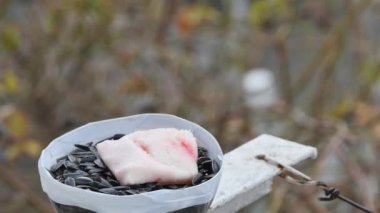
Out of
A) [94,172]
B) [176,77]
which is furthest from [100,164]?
[176,77]

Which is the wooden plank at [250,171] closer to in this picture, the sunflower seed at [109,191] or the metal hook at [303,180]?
the metal hook at [303,180]

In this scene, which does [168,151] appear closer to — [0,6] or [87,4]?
[87,4]

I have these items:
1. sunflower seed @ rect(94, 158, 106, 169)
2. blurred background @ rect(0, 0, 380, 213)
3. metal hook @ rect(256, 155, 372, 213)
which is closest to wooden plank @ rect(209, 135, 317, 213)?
metal hook @ rect(256, 155, 372, 213)

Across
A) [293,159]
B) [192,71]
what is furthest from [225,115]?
[293,159]

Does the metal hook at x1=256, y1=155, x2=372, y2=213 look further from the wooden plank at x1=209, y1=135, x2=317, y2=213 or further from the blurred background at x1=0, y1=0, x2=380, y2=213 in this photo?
the blurred background at x1=0, y1=0, x2=380, y2=213

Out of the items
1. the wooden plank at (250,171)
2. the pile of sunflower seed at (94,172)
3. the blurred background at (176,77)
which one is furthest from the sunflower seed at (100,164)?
the blurred background at (176,77)

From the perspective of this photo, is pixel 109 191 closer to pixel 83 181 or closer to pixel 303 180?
pixel 83 181
